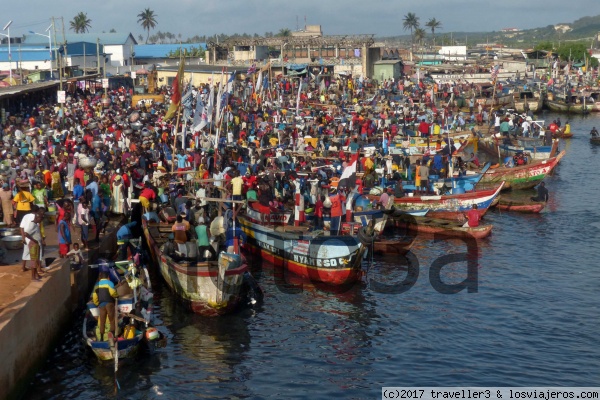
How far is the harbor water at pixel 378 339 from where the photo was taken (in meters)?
19.2

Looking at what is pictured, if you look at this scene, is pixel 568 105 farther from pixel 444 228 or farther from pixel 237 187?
pixel 237 187

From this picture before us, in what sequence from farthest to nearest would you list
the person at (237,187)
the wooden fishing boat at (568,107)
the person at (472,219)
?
the wooden fishing boat at (568,107), the person at (472,219), the person at (237,187)

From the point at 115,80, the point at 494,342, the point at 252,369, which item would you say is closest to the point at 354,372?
the point at 252,369

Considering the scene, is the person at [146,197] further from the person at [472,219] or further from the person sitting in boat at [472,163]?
the person sitting in boat at [472,163]

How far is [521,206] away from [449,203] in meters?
5.55

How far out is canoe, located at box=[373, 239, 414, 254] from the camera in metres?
29.9

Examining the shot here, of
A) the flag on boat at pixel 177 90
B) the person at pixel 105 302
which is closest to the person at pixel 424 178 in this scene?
the flag on boat at pixel 177 90

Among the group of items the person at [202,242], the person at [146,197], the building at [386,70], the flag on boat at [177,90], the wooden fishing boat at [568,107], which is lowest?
the person at [202,242]

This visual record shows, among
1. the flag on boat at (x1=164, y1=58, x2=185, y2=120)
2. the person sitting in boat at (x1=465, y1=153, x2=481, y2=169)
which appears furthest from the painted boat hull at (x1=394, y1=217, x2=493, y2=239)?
the flag on boat at (x1=164, y1=58, x2=185, y2=120)

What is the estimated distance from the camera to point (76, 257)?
74.0 ft

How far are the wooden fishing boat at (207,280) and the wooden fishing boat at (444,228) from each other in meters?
11.3

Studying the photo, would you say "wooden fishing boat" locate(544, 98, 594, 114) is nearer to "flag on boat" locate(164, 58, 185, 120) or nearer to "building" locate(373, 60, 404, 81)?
"building" locate(373, 60, 404, 81)

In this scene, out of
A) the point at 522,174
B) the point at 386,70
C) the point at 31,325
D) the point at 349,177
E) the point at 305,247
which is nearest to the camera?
the point at 31,325

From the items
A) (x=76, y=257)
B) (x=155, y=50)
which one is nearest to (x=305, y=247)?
(x=76, y=257)
